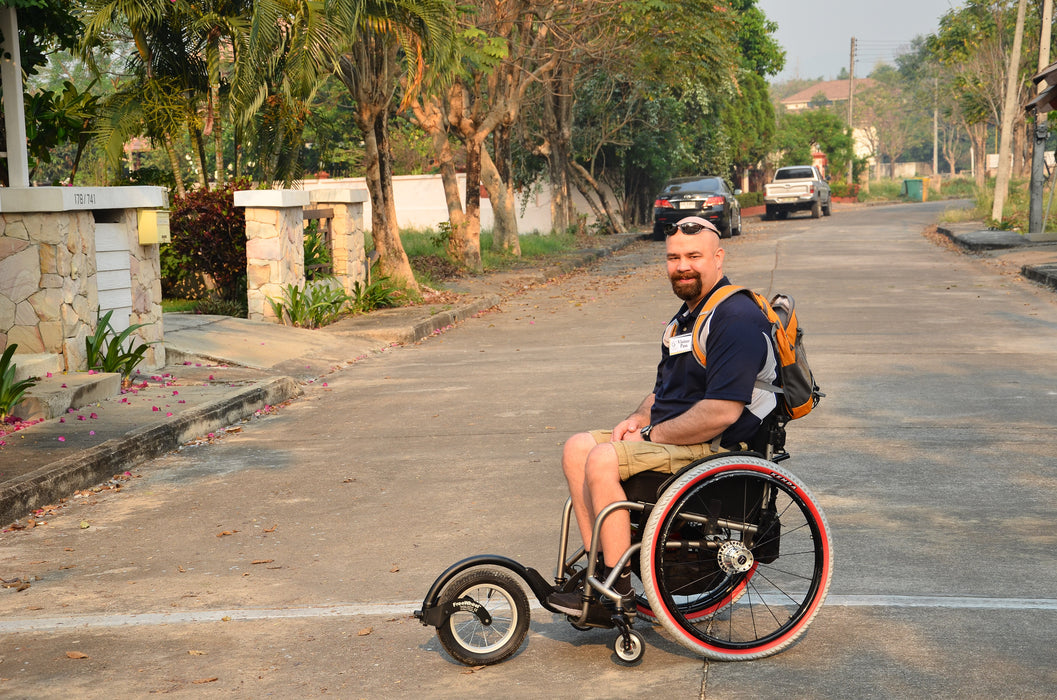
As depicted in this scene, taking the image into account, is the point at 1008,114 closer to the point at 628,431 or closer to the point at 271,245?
the point at 271,245

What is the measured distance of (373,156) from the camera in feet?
59.1

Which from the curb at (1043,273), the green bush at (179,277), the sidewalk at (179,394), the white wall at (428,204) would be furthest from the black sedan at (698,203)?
the green bush at (179,277)

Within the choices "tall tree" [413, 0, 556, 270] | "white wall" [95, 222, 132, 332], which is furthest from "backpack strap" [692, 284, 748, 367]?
"tall tree" [413, 0, 556, 270]

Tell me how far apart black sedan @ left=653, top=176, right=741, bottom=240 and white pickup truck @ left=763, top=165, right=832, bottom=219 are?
1060 centimetres

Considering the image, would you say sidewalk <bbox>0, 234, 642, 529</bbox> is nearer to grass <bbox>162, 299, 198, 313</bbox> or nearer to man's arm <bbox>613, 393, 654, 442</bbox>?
grass <bbox>162, 299, 198, 313</bbox>

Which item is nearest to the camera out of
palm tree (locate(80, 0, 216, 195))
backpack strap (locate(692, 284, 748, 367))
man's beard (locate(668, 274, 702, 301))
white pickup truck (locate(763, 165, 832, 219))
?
backpack strap (locate(692, 284, 748, 367))

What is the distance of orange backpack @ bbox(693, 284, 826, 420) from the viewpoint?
178 inches

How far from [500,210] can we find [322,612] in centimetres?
2219

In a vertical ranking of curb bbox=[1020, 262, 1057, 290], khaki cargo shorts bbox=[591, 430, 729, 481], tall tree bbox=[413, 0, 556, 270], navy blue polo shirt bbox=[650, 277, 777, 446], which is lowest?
curb bbox=[1020, 262, 1057, 290]

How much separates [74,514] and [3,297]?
3808mm

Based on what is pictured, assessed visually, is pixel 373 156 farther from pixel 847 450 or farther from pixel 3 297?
pixel 847 450

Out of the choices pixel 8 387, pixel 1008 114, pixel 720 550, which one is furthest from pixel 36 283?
pixel 1008 114

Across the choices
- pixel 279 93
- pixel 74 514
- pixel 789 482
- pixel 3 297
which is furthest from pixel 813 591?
pixel 279 93

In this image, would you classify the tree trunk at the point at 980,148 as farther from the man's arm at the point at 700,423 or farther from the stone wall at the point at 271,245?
the man's arm at the point at 700,423
